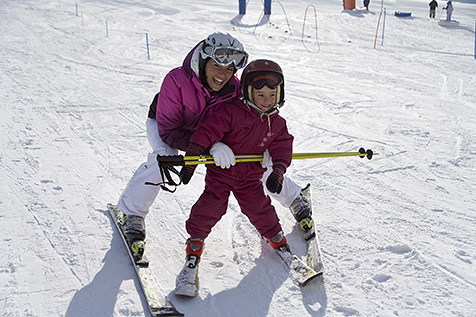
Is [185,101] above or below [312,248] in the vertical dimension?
above

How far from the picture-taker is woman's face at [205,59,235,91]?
10.7ft

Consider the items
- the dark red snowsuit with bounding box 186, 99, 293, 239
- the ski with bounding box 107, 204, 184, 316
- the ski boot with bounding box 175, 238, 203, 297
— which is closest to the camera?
the ski with bounding box 107, 204, 184, 316

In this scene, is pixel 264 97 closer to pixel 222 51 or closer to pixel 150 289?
A: pixel 222 51

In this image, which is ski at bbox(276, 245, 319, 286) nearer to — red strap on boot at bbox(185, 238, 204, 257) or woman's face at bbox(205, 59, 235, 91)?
red strap on boot at bbox(185, 238, 204, 257)

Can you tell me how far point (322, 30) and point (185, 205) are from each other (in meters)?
13.9

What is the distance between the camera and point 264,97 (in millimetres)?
3027

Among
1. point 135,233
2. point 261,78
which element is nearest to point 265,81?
point 261,78

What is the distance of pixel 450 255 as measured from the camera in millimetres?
3285

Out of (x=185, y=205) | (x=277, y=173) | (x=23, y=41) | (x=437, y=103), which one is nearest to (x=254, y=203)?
(x=277, y=173)

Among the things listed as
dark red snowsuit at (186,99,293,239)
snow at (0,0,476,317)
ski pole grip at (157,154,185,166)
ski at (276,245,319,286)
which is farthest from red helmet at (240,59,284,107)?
snow at (0,0,476,317)

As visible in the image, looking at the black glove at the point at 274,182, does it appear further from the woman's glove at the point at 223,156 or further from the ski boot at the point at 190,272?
the ski boot at the point at 190,272

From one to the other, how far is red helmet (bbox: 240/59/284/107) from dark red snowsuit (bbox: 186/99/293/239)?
13 centimetres

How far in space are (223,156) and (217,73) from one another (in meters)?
0.66

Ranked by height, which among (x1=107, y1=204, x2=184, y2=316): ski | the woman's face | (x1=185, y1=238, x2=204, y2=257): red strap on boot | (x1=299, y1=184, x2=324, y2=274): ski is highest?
the woman's face
